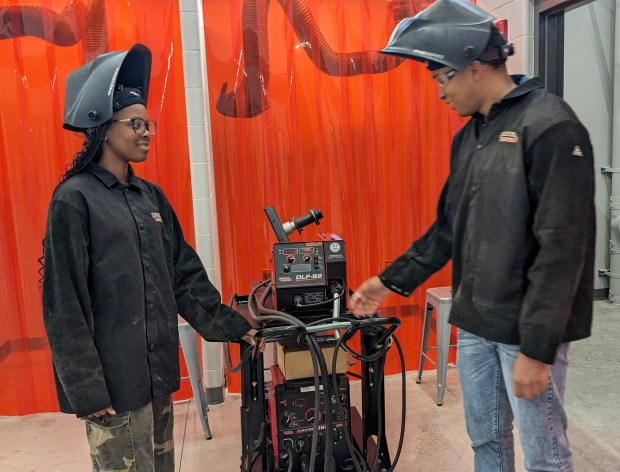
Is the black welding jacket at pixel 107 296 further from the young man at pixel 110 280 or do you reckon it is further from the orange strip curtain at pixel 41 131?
the orange strip curtain at pixel 41 131

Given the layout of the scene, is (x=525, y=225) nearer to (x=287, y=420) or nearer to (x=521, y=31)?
(x=287, y=420)

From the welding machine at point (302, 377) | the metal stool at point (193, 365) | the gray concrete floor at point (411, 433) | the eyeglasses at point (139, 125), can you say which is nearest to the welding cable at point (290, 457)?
the welding machine at point (302, 377)

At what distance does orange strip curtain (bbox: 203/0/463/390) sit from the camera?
9.07 ft

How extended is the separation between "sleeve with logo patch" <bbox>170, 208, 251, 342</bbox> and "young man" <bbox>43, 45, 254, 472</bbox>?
0.18 metres

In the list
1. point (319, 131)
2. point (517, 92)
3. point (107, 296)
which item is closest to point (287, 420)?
point (107, 296)

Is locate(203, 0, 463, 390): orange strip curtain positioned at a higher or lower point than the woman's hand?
higher

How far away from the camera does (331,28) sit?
280 cm

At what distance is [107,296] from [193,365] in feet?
3.88

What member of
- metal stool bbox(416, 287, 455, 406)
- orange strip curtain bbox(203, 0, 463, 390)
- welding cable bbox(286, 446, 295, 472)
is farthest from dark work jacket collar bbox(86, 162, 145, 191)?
metal stool bbox(416, 287, 455, 406)

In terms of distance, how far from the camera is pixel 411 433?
2.53m

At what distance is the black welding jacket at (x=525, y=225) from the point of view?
1186mm

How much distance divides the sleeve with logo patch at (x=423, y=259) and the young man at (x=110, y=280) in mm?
696

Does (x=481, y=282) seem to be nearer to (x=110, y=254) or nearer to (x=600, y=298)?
(x=110, y=254)

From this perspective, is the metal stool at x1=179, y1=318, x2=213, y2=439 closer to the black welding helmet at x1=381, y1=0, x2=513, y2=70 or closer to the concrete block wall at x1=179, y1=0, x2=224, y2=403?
the concrete block wall at x1=179, y1=0, x2=224, y2=403
